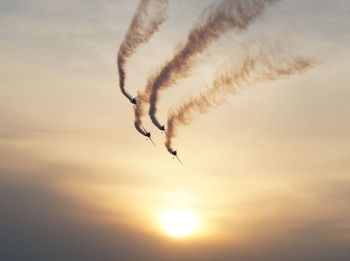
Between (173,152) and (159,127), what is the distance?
23.1 feet

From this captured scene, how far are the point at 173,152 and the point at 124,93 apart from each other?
50.9 feet

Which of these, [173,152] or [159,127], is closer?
[159,127]

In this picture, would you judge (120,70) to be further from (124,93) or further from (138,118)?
(138,118)

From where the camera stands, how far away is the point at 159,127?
72.4 meters

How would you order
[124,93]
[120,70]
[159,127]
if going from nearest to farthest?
[120,70], [124,93], [159,127]

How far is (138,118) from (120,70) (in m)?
10.8

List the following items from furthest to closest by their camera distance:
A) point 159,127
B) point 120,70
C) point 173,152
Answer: point 173,152, point 159,127, point 120,70

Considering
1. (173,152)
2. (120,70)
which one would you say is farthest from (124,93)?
(173,152)

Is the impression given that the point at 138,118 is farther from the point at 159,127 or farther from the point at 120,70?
the point at 120,70

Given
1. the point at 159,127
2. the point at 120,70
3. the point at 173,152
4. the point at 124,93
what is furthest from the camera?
the point at 173,152

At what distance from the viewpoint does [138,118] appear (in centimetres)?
7081

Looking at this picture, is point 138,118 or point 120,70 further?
point 138,118

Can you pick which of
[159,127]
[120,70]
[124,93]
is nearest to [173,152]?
[159,127]

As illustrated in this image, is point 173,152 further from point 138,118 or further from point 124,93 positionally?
point 124,93
